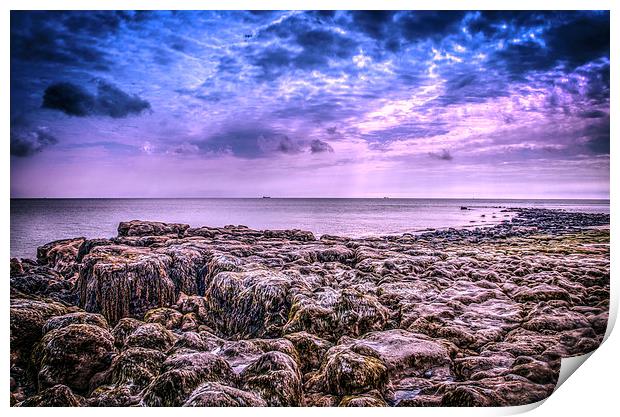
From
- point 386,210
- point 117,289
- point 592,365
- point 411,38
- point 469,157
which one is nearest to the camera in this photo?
point 592,365

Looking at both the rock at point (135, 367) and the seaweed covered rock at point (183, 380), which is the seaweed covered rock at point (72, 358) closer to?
the rock at point (135, 367)

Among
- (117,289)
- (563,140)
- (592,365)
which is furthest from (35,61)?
(592,365)

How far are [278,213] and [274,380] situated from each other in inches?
185

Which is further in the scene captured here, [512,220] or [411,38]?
[512,220]

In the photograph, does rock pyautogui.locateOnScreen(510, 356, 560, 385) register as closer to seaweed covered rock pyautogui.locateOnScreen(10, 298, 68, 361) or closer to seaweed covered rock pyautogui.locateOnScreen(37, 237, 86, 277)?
seaweed covered rock pyautogui.locateOnScreen(10, 298, 68, 361)

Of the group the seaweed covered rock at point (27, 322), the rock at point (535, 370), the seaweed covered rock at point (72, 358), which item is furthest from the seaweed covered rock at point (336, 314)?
the seaweed covered rock at point (27, 322)

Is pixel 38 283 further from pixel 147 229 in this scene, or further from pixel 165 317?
pixel 165 317

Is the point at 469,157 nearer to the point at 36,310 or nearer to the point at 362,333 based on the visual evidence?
the point at 362,333

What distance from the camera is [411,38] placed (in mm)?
7797

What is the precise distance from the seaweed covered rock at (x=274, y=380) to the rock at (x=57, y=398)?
90.5 inches

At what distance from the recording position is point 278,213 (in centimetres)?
1005

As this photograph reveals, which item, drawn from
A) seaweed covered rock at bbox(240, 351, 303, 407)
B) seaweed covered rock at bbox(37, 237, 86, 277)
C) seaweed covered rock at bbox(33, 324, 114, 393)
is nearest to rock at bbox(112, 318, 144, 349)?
seaweed covered rock at bbox(33, 324, 114, 393)

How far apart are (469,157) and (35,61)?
25.2 feet

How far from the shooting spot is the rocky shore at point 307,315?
5.98 metres
